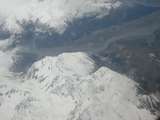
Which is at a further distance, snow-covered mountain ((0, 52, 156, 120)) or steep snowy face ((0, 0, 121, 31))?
steep snowy face ((0, 0, 121, 31))

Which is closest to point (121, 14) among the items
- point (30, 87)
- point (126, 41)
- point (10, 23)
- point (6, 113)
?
point (126, 41)

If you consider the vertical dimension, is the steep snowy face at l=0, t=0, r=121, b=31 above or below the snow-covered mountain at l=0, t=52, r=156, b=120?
above

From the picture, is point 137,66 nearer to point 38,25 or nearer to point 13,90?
point 13,90

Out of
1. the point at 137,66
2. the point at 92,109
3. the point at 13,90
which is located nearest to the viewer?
the point at 92,109

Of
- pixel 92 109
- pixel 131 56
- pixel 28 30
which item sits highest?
pixel 28 30

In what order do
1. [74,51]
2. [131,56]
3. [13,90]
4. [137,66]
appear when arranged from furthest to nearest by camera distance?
[74,51]
[131,56]
[137,66]
[13,90]
